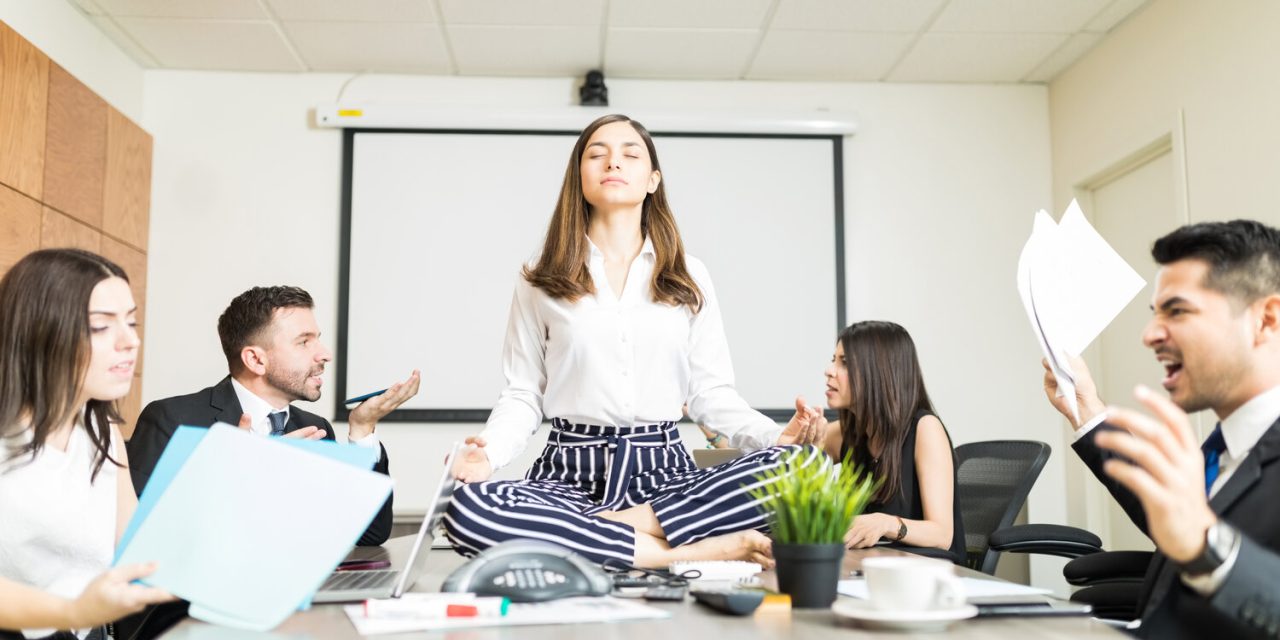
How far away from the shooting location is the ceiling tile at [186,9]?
383 cm

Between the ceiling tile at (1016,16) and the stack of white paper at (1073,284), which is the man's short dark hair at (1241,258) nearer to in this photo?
the stack of white paper at (1073,284)

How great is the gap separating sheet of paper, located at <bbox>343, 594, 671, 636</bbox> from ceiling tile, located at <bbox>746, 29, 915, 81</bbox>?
340cm

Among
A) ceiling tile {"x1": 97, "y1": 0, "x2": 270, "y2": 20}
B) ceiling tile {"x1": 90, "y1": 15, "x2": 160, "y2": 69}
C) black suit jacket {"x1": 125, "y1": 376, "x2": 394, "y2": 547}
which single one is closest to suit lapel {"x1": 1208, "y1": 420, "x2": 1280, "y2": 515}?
→ black suit jacket {"x1": 125, "y1": 376, "x2": 394, "y2": 547}

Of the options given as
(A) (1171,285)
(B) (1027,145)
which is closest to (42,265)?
(A) (1171,285)

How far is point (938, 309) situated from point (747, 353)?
0.91m

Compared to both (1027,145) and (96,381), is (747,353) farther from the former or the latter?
(96,381)

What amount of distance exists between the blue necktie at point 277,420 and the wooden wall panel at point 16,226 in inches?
46.7

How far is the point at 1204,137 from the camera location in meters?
3.54

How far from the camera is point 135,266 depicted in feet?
14.0

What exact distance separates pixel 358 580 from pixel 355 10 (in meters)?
3.06

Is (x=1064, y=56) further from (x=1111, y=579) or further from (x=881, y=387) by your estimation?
(x=1111, y=579)

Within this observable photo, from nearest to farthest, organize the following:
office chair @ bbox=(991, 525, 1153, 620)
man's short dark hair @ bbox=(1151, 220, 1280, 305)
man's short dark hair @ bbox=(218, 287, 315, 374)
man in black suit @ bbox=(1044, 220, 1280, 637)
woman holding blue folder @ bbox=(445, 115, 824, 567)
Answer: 1. man in black suit @ bbox=(1044, 220, 1280, 637)
2. man's short dark hair @ bbox=(1151, 220, 1280, 305)
3. office chair @ bbox=(991, 525, 1153, 620)
4. woman holding blue folder @ bbox=(445, 115, 824, 567)
5. man's short dark hair @ bbox=(218, 287, 315, 374)

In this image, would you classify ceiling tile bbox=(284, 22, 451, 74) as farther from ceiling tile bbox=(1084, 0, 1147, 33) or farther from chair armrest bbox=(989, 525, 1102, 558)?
chair armrest bbox=(989, 525, 1102, 558)

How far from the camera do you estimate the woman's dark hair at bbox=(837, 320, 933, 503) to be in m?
2.55
